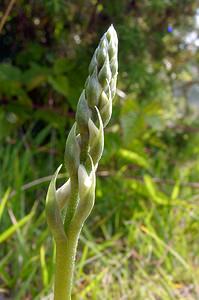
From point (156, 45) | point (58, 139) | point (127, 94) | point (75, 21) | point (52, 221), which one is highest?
point (52, 221)

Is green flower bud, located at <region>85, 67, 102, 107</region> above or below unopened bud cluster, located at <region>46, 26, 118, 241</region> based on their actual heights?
above

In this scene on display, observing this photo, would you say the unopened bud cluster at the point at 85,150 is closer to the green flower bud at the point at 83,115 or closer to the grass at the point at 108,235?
the green flower bud at the point at 83,115

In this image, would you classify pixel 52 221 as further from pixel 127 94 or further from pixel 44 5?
pixel 127 94

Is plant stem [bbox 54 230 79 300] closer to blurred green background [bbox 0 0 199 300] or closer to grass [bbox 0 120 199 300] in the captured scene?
grass [bbox 0 120 199 300]

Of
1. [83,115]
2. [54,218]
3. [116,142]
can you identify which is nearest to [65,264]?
[54,218]

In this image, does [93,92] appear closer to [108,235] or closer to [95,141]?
[95,141]

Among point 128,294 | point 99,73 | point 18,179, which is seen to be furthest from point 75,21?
point 99,73

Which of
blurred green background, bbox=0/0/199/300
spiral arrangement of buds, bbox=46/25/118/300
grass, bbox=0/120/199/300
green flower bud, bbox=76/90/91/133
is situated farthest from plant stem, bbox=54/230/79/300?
blurred green background, bbox=0/0/199/300
